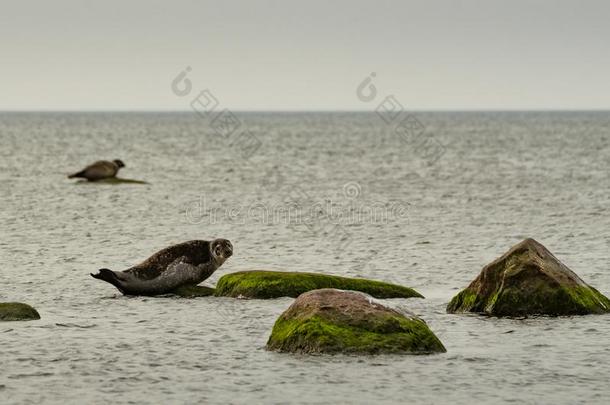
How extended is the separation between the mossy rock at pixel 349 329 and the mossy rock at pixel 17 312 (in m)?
4.42

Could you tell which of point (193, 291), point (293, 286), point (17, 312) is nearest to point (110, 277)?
point (193, 291)

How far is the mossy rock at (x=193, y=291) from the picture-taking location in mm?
20234

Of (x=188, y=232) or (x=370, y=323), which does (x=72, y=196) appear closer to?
(x=188, y=232)


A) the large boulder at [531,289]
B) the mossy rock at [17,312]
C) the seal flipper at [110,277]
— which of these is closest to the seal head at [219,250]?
the seal flipper at [110,277]

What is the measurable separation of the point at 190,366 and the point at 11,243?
53.0 ft

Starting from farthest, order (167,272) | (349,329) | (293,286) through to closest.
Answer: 1. (167,272)
2. (293,286)
3. (349,329)

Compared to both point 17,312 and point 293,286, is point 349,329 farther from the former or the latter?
point 17,312

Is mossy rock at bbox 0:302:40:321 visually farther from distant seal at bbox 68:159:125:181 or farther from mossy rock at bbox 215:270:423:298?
distant seal at bbox 68:159:125:181

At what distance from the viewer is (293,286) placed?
19891 mm


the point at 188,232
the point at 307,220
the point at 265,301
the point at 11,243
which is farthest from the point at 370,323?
the point at 307,220

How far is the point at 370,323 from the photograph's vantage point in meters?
15.0

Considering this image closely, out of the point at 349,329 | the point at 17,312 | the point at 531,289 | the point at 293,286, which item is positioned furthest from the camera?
the point at 293,286

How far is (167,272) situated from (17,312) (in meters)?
3.51

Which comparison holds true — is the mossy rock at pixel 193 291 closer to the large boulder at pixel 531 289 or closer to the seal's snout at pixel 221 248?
the seal's snout at pixel 221 248
